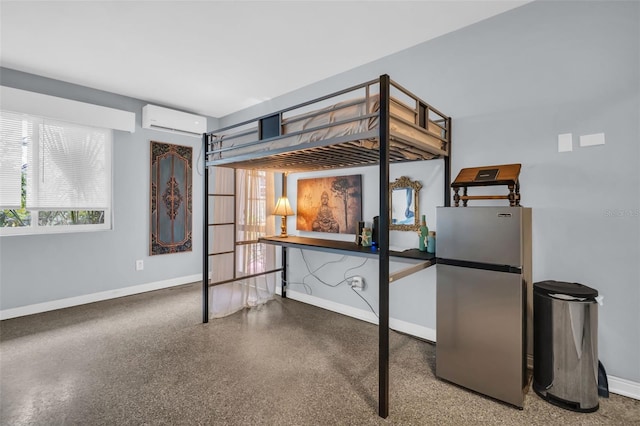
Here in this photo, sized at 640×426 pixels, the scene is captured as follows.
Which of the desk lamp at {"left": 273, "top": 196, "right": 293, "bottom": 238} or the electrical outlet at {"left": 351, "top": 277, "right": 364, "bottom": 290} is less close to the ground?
the desk lamp at {"left": 273, "top": 196, "right": 293, "bottom": 238}

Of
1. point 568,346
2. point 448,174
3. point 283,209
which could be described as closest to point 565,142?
point 448,174

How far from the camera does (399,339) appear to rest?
2.63 meters

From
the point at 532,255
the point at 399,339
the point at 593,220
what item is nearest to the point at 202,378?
the point at 399,339

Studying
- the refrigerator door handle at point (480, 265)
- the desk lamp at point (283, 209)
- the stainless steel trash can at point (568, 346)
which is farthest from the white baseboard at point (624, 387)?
the desk lamp at point (283, 209)

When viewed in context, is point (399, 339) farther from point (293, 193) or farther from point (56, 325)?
point (56, 325)

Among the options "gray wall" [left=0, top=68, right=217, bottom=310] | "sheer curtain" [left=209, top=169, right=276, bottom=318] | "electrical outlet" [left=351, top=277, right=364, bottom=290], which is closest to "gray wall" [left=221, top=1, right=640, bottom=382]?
"electrical outlet" [left=351, top=277, right=364, bottom=290]

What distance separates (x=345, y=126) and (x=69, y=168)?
134 inches

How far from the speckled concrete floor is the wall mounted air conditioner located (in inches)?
94.9

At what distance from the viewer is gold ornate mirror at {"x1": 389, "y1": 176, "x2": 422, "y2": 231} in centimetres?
266

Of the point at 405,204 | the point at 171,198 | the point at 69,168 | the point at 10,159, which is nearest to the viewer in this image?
the point at 405,204

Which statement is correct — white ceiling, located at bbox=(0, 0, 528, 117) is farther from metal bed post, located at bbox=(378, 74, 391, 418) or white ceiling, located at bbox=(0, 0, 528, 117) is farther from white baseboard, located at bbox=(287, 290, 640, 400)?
white baseboard, located at bbox=(287, 290, 640, 400)

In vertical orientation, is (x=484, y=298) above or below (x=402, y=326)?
above

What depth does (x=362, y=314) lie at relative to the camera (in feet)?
10.1

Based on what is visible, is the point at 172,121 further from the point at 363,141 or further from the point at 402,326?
the point at 402,326
